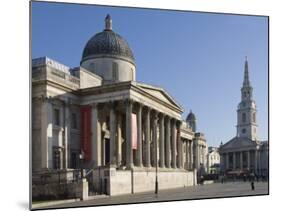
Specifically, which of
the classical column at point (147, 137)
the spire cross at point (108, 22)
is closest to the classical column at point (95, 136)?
the classical column at point (147, 137)

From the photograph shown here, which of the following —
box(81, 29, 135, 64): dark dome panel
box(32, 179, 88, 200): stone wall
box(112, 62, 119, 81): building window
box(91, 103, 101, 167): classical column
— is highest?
box(81, 29, 135, 64): dark dome panel

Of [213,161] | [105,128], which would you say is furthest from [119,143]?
[213,161]

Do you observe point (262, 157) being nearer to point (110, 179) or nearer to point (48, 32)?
point (110, 179)

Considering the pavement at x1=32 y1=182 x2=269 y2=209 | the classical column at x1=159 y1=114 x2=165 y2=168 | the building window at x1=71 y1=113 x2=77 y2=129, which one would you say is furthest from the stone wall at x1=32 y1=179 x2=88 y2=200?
the classical column at x1=159 y1=114 x2=165 y2=168

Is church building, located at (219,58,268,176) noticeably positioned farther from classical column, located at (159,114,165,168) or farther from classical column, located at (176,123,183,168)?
classical column, located at (176,123,183,168)

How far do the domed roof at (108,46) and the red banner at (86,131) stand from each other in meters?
2.23

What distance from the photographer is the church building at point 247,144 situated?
2033 cm

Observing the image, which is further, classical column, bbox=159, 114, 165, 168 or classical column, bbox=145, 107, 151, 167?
classical column, bbox=159, 114, 165, 168

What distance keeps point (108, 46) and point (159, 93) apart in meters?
4.08

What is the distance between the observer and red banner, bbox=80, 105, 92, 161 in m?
20.8

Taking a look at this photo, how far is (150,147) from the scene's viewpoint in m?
24.9

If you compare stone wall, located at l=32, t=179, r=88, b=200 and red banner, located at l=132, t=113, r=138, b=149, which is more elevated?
red banner, located at l=132, t=113, r=138, b=149

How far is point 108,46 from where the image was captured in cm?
2434

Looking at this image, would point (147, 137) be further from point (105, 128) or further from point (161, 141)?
point (105, 128)
